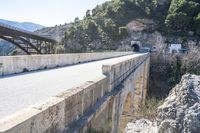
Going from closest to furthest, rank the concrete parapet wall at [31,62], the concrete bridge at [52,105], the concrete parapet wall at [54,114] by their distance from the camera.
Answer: the concrete parapet wall at [54,114], the concrete bridge at [52,105], the concrete parapet wall at [31,62]

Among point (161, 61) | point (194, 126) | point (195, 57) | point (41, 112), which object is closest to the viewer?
point (41, 112)

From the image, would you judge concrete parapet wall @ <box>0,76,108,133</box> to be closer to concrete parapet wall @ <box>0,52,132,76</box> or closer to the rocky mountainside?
the rocky mountainside

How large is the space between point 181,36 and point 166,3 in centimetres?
1775

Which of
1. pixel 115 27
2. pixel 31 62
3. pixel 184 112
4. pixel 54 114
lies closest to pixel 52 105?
pixel 54 114

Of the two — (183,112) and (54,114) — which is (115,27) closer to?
(183,112)

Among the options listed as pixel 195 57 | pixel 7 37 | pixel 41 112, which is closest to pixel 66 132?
pixel 41 112

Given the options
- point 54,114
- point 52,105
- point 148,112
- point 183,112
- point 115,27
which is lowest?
point 148,112

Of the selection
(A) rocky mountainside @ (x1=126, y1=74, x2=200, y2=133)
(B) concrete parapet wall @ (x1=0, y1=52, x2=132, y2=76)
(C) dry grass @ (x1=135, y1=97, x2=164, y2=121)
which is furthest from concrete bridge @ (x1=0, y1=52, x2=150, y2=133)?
(C) dry grass @ (x1=135, y1=97, x2=164, y2=121)

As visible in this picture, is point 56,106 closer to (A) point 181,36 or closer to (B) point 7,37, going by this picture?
(B) point 7,37

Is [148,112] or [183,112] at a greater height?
[183,112]

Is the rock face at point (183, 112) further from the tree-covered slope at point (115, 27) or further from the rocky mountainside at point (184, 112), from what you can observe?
the tree-covered slope at point (115, 27)

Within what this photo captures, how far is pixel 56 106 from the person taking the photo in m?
4.77

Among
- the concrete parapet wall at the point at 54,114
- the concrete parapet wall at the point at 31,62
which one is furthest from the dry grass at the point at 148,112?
the concrete parapet wall at the point at 54,114

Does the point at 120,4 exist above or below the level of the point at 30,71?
above
